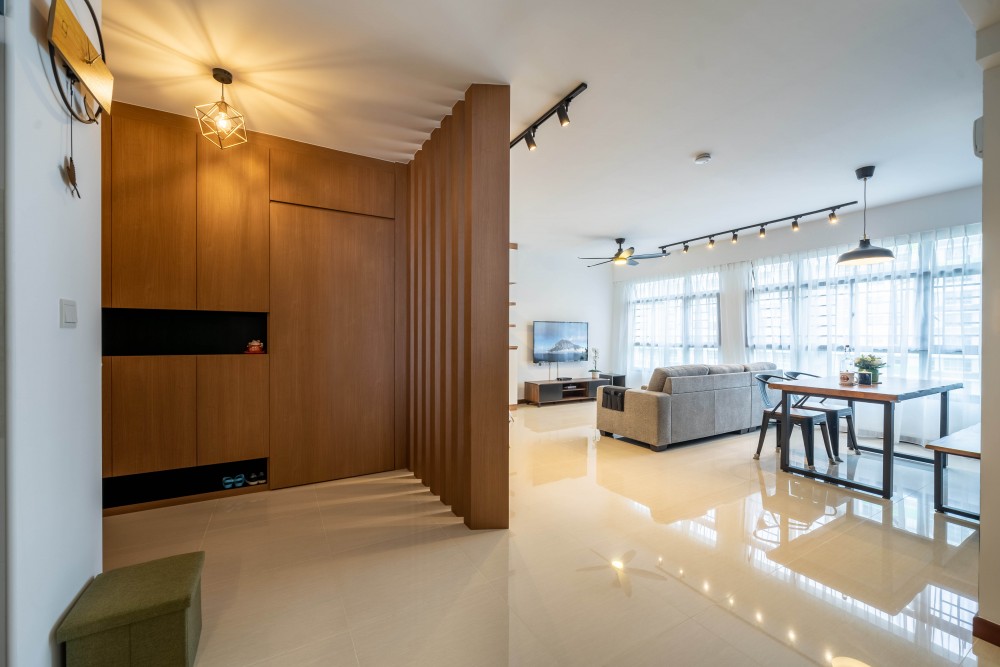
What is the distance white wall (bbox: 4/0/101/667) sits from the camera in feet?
3.74

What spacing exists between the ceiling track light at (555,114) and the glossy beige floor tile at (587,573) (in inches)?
110

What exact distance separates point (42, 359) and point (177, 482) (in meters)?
2.47

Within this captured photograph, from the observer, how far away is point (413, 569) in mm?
2207

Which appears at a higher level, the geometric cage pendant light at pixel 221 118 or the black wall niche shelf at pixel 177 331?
the geometric cage pendant light at pixel 221 118

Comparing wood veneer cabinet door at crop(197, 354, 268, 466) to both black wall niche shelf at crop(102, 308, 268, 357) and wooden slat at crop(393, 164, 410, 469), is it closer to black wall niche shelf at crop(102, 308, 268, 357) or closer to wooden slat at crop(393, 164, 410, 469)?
black wall niche shelf at crop(102, 308, 268, 357)

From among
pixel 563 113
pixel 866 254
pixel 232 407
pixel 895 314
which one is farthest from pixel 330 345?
pixel 895 314

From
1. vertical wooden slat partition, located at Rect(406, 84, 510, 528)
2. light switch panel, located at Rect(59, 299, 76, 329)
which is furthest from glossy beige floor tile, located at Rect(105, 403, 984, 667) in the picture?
light switch panel, located at Rect(59, 299, 76, 329)

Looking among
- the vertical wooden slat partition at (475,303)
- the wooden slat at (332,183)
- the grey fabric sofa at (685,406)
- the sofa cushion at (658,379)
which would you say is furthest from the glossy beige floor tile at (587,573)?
the wooden slat at (332,183)

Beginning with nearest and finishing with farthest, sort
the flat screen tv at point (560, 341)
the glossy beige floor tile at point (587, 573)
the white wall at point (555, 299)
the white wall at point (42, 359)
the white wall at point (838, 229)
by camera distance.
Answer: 1. the white wall at point (42, 359)
2. the glossy beige floor tile at point (587, 573)
3. the white wall at point (838, 229)
4. the white wall at point (555, 299)
5. the flat screen tv at point (560, 341)

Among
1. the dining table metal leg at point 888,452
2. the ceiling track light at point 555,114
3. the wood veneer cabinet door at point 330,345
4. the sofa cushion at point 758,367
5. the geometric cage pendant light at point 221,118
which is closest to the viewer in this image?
the geometric cage pendant light at point 221,118

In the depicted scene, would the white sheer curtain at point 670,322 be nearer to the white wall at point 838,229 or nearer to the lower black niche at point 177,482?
the white wall at point 838,229

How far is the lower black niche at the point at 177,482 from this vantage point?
299 centimetres

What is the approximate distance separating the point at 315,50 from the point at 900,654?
4.03 metres

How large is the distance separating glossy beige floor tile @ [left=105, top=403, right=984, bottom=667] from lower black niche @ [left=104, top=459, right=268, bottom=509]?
195 millimetres
